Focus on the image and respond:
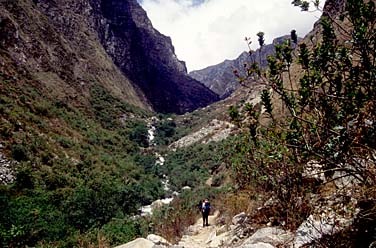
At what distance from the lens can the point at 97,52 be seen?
65188 millimetres

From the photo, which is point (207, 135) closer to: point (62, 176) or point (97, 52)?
point (97, 52)

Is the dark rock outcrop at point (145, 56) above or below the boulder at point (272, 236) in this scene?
above

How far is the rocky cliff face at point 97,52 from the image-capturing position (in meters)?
44.8

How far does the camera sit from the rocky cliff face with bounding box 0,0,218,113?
44.8 meters

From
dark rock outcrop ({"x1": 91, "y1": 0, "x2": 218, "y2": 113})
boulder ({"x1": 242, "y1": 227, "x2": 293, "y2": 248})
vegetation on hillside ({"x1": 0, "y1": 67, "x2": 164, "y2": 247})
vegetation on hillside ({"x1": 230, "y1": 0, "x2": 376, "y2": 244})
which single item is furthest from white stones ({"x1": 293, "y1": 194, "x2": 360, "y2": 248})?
dark rock outcrop ({"x1": 91, "y1": 0, "x2": 218, "y2": 113})

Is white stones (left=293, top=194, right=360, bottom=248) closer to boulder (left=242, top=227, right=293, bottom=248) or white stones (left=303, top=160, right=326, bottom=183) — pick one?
white stones (left=303, top=160, right=326, bottom=183)

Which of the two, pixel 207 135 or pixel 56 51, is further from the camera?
pixel 207 135

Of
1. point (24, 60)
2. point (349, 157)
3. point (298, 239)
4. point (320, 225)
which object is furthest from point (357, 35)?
point (24, 60)

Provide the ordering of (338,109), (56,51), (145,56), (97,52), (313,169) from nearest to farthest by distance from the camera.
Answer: (313,169), (338,109), (56,51), (97,52), (145,56)

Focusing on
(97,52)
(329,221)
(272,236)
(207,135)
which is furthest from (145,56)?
(329,221)

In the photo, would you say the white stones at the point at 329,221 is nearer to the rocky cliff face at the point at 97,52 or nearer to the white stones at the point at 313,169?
the white stones at the point at 313,169

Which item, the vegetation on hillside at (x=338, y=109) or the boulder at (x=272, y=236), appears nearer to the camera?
the vegetation on hillside at (x=338, y=109)

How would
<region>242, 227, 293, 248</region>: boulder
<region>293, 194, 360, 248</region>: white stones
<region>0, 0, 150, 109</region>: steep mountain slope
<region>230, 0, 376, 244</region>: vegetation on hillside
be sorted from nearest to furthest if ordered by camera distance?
<region>230, 0, 376, 244</region>: vegetation on hillside
<region>293, 194, 360, 248</region>: white stones
<region>242, 227, 293, 248</region>: boulder
<region>0, 0, 150, 109</region>: steep mountain slope

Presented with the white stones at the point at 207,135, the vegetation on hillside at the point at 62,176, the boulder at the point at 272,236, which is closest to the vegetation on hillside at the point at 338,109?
the boulder at the point at 272,236
